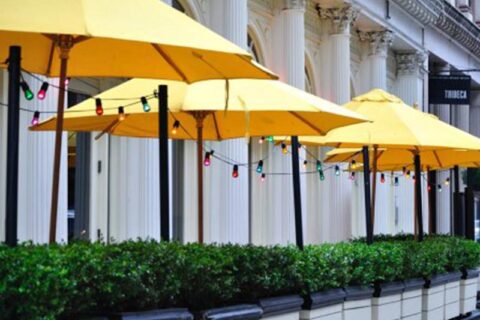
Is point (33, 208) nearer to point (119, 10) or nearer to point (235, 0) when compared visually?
point (119, 10)

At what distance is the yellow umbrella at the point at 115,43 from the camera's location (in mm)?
7473

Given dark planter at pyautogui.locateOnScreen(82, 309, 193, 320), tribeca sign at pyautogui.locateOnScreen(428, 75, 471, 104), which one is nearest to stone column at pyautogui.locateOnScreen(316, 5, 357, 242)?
tribeca sign at pyautogui.locateOnScreen(428, 75, 471, 104)

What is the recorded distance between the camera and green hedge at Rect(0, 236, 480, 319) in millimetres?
6973

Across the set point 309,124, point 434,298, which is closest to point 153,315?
point 309,124

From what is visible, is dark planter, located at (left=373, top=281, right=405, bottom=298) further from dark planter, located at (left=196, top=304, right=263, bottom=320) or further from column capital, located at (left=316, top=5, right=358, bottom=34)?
column capital, located at (left=316, top=5, right=358, bottom=34)

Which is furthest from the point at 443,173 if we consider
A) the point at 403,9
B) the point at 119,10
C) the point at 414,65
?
the point at 119,10

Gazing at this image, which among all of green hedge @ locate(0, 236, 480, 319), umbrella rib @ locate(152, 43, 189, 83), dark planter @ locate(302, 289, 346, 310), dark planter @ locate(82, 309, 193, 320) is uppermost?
umbrella rib @ locate(152, 43, 189, 83)

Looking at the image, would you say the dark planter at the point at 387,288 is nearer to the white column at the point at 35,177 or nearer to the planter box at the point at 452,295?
the planter box at the point at 452,295

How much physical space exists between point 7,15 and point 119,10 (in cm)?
102

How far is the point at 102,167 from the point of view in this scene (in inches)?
701

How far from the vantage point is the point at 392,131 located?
15.7 m

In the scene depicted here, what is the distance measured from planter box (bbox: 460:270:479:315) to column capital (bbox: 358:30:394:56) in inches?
504

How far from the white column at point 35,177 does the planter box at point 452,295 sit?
620 centimetres

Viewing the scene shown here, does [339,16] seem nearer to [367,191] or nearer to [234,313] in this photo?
[367,191]
